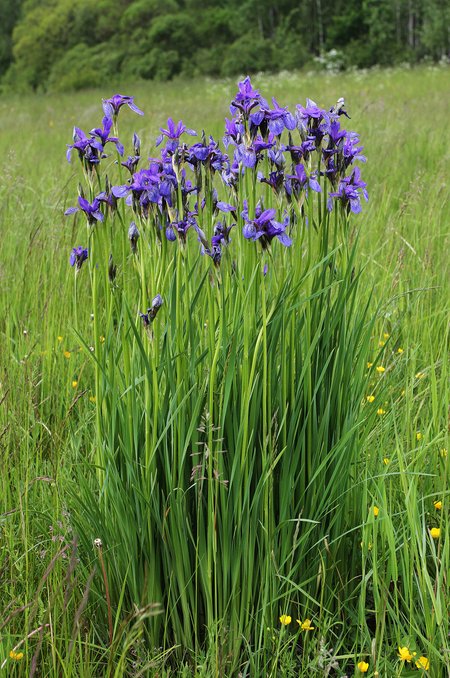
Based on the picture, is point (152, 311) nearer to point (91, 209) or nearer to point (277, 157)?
point (91, 209)

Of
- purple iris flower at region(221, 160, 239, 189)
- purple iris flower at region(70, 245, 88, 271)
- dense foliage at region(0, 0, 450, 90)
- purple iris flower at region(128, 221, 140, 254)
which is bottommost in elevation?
purple iris flower at region(70, 245, 88, 271)

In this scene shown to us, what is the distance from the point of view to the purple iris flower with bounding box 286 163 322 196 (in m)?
1.37

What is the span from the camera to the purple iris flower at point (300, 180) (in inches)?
53.8

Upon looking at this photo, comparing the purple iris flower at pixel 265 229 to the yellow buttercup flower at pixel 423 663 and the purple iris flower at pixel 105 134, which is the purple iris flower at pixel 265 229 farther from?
the yellow buttercup flower at pixel 423 663

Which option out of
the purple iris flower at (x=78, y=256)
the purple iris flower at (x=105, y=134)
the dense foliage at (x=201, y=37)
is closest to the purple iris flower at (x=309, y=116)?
the purple iris flower at (x=105, y=134)

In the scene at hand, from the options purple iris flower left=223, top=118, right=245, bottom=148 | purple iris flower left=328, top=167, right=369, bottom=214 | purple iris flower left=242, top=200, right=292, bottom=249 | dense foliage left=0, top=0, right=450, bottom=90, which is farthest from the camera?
dense foliage left=0, top=0, right=450, bottom=90

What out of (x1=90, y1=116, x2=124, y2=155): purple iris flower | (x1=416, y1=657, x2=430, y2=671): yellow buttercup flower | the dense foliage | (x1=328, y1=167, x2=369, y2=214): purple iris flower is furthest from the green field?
the dense foliage

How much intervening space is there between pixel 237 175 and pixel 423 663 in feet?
3.33

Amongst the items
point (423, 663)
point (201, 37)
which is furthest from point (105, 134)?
point (201, 37)

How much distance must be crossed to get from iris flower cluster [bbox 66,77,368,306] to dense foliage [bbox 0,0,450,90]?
26.1m

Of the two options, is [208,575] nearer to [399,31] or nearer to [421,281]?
[421,281]

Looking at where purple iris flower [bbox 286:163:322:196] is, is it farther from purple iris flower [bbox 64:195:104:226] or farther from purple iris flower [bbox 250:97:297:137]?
purple iris flower [bbox 64:195:104:226]

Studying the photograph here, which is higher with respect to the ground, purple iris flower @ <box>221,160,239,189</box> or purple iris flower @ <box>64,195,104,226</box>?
purple iris flower @ <box>221,160,239,189</box>

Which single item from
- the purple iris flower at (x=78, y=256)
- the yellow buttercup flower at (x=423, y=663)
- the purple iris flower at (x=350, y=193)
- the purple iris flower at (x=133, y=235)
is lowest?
the yellow buttercup flower at (x=423, y=663)
